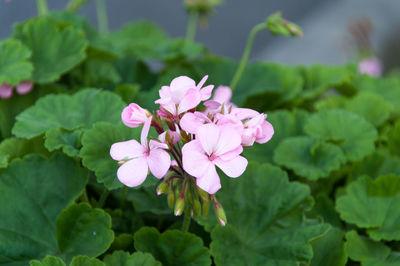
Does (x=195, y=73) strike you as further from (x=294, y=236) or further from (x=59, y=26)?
(x=294, y=236)

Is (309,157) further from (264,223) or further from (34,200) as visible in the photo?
(34,200)

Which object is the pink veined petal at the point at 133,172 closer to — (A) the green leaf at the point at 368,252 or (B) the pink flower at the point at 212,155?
(B) the pink flower at the point at 212,155

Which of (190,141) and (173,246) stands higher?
(190,141)

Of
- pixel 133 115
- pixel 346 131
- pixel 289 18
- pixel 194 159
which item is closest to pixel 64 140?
pixel 133 115

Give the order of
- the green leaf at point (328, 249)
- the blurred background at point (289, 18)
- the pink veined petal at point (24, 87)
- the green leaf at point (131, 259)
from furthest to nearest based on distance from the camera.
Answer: the blurred background at point (289, 18), the pink veined petal at point (24, 87), the green leaf at point (328, 249), the green leaf at point (131, 259)

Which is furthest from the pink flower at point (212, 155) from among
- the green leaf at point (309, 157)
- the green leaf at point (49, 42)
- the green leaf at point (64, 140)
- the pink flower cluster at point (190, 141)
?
the green leaf at point (49, 42)
